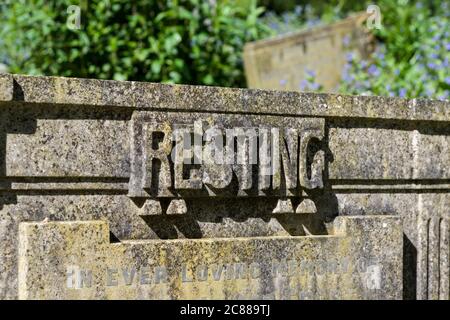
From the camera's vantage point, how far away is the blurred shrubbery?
5.77 metres

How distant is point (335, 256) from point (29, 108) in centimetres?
147

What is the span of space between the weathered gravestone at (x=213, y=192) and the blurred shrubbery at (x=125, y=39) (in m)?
2.20

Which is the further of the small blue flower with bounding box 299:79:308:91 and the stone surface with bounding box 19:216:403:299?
the small blue flower with bounding box 299:79:308:91

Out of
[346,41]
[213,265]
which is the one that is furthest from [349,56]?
[213,265]

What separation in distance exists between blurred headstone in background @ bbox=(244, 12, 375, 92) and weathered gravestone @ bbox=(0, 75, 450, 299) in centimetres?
273

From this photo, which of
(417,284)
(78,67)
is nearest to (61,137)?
(417,284)

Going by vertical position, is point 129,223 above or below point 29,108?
below

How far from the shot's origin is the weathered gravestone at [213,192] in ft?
10.4

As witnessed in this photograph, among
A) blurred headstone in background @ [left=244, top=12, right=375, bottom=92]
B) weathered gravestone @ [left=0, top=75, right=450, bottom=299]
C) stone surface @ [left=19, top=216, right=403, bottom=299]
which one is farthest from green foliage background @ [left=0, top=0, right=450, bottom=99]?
stone surface @ [left=19, top=216, right=403, bottom=299]

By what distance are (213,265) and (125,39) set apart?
2896 millimetres

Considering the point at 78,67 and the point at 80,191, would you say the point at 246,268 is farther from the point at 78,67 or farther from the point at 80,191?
the point at 78,67

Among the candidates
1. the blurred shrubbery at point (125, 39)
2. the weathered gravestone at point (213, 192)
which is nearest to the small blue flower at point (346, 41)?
the blurred shrubbery at point (125, 39)

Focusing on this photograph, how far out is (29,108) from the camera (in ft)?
10.4

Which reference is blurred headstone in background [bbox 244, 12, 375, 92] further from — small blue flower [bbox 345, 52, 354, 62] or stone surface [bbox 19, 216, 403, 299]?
stone surface [bbox 19, 216, 403, 299]
